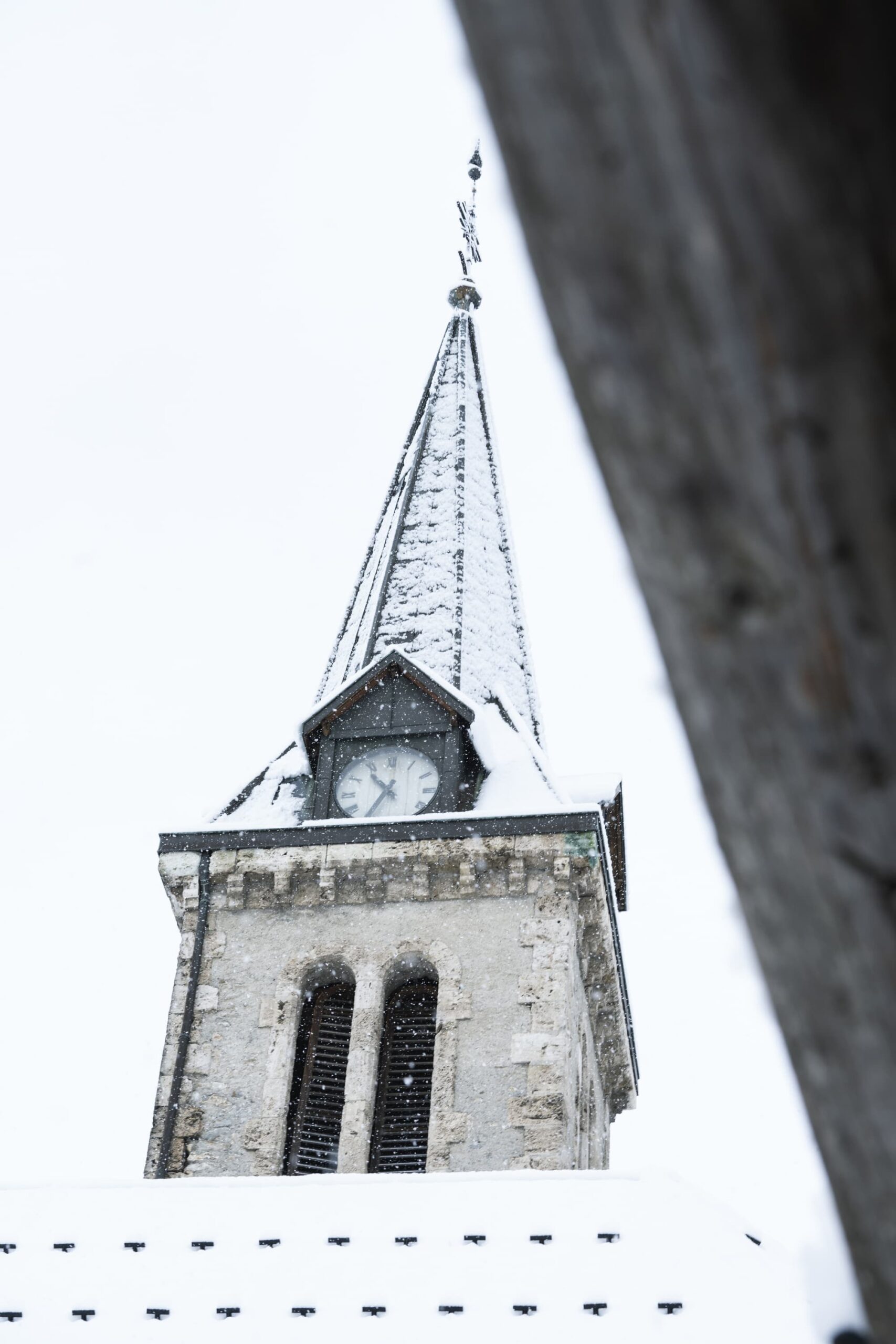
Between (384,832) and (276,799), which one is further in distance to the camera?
(276,799)

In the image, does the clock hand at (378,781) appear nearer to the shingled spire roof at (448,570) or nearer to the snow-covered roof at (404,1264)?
the shingled spire roof at (448,570)

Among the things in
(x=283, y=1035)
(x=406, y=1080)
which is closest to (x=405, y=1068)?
(x=406, y=1080)

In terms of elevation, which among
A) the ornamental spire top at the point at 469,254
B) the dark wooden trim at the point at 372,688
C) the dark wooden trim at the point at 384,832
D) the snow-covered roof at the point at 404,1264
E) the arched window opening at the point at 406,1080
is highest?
the ornamental spire top at the point at 469,254

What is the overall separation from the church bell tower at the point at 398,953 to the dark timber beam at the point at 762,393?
1064 centimetres

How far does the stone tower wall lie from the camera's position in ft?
39.1

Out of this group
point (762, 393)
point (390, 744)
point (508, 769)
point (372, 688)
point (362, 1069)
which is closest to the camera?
point (762, 393)

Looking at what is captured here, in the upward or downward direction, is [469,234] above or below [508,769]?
above

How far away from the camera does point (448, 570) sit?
16984 mm

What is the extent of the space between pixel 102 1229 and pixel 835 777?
9.29 metres

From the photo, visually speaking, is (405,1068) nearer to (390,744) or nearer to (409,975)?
(409,975)

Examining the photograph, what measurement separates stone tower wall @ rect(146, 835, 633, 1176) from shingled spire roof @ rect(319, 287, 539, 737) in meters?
2.08

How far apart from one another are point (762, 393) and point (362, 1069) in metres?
12.0

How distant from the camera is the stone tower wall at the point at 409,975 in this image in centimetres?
1191

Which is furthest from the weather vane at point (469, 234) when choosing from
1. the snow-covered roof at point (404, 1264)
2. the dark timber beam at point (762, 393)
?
the dark timber beam at point (762, 393)
